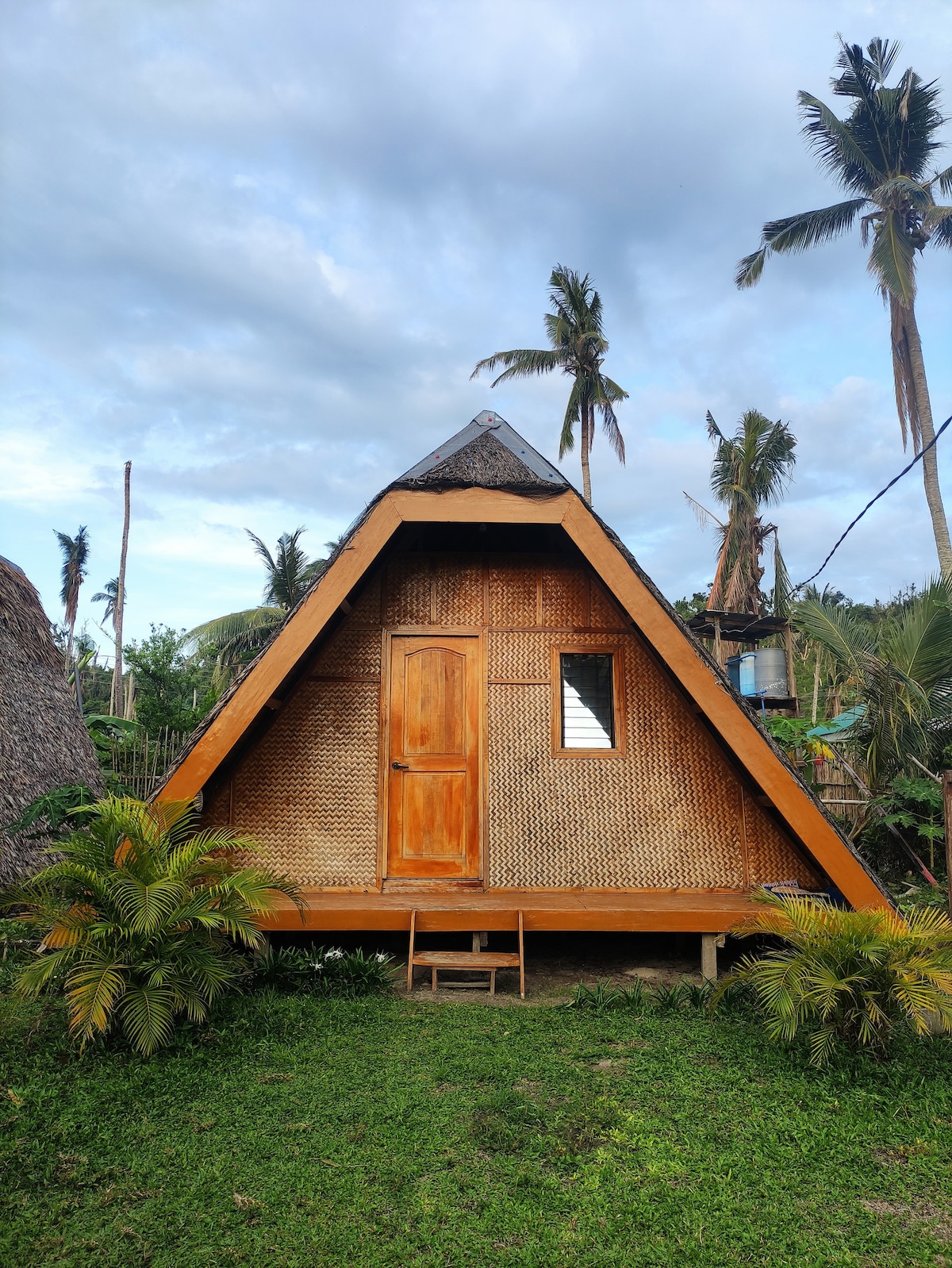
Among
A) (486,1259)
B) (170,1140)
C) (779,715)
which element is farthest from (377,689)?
(779,715)

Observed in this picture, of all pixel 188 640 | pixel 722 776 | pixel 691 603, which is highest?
pixel 691 603

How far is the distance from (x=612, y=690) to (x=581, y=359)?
60.0 ft

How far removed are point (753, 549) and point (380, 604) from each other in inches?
830

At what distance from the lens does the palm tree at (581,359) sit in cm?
2234

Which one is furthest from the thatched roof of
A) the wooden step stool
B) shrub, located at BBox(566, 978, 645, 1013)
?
shrub, located at BBox(566, 978, 645, 1013)

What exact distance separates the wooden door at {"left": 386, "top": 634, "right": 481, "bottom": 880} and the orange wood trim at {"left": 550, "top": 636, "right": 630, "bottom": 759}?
63 centimetres

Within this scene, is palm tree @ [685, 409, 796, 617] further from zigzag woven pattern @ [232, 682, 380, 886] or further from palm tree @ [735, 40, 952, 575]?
zigzag woven pattern @ [232, 682, 380, 886]

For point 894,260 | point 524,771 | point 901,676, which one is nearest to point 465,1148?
point 524,771

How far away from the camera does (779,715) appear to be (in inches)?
508

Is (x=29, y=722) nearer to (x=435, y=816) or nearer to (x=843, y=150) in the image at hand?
(x=435, y=816)

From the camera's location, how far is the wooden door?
604cm

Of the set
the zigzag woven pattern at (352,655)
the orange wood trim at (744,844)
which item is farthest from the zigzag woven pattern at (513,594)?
the orange wood trim at (744,844)

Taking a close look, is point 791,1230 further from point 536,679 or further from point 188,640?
point 188,640

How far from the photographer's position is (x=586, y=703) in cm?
628
